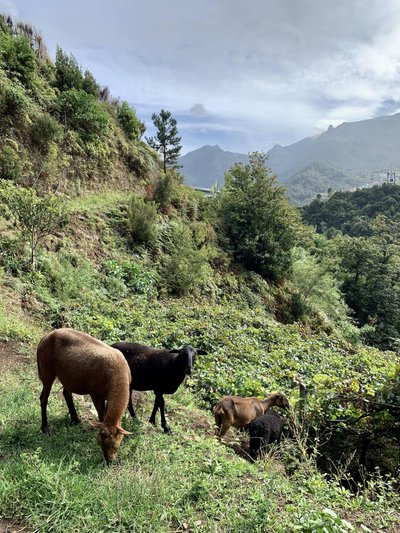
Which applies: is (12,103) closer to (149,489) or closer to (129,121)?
(129,121)

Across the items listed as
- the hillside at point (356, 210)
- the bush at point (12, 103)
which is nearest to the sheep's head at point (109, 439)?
the bush at point (12, 103)

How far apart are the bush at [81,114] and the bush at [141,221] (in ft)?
17.6

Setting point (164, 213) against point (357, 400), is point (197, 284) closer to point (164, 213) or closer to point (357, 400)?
point (164, 213)

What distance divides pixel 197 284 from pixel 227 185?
35.8 feet

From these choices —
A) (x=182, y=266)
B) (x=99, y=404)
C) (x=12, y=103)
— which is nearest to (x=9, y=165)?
(x=12, y=103)

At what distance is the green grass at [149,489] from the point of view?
292 centimetres

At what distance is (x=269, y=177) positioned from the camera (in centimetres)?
2452

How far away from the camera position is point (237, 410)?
19.5ft

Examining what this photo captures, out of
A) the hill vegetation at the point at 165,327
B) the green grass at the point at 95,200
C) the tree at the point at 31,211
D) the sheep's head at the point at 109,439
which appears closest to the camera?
the hill vegetation at the point at 165,327

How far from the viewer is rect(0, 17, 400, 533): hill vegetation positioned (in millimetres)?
3256

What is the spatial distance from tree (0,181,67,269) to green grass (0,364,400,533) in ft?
21.0

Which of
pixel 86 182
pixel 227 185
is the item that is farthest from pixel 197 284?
pixel 227 185

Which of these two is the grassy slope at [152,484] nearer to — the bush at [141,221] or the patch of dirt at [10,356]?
the patch of dirt at [10,356]

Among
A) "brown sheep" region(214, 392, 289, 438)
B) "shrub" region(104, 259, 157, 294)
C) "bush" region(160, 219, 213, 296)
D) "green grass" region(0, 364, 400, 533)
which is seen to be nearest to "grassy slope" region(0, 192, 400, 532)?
"green grass" region(0, 364, 400, 533)
